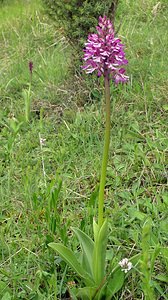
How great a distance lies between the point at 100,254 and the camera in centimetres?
173

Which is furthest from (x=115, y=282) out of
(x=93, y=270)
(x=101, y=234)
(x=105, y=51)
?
(x=105, y=51)

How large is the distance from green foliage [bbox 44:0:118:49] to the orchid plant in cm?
190

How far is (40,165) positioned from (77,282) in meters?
1.01

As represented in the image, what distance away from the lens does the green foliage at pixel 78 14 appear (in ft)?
11.6

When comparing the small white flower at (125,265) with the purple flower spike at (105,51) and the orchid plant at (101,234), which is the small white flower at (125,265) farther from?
the purple flower spike at (105,51)

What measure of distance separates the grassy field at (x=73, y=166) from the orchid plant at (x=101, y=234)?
87mm

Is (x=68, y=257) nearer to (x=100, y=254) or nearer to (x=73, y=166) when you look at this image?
(x=100, y=254)

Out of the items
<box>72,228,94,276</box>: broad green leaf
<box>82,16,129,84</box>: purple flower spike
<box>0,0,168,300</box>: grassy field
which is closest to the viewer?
<box>82,16,129,84</box>: purple flower spike

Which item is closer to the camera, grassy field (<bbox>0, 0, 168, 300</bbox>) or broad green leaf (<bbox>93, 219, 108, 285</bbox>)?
broad green leaf (<bbox>93, 219, 108, 285</bbox>)

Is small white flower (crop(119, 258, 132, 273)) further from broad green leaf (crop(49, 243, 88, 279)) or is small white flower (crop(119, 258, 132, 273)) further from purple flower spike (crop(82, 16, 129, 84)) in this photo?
purple flower spike (crop(82, 16, 129, 84))

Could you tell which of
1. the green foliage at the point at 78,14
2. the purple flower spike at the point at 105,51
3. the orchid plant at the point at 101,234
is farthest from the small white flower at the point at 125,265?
the green foliage at the point at 78,14

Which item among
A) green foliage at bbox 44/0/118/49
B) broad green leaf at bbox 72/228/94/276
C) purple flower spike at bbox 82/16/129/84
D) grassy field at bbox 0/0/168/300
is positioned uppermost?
purple flower spike at bbox 82/16/129/84

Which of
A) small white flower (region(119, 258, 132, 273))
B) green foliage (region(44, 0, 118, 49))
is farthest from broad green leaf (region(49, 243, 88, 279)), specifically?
green foliage (region(44, 0, 118, 49))

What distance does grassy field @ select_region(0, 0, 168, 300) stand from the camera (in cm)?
197
